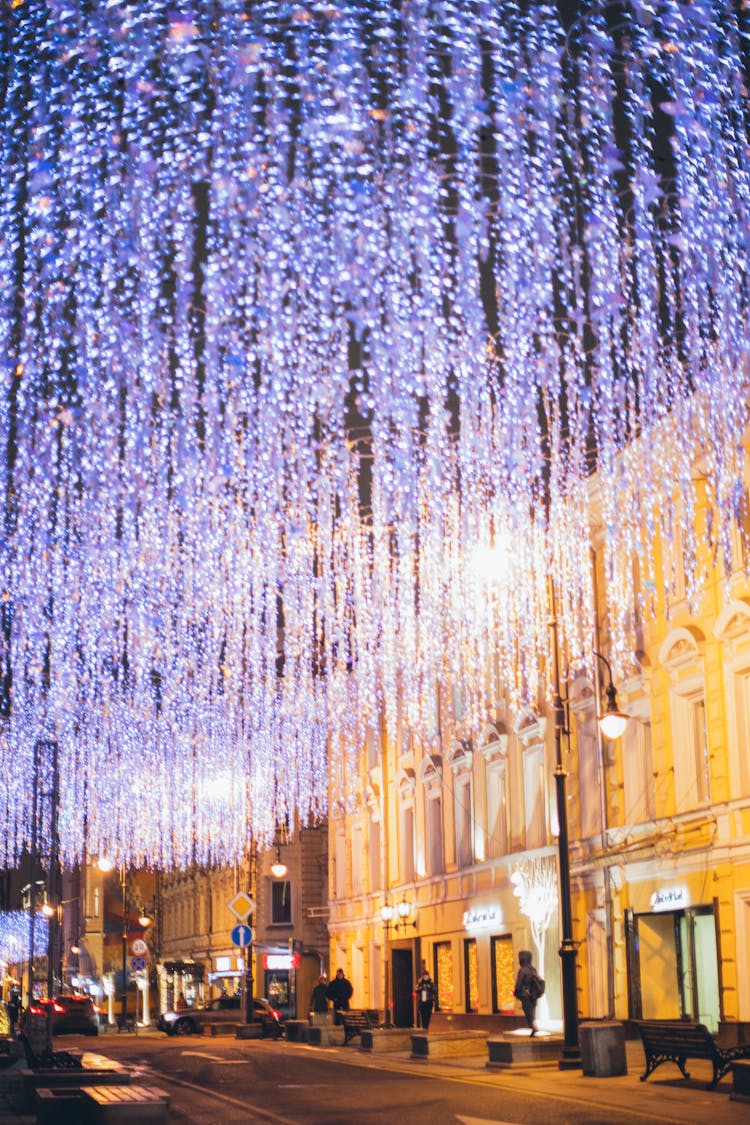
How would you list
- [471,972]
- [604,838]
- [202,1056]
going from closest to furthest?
[604,838], [202,1056], [471,972]

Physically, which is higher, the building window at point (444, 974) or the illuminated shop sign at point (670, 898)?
the illuminated shop sign at point (670, 898)

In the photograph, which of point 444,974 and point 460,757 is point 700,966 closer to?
point 460,757

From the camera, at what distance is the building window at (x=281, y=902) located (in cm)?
6238

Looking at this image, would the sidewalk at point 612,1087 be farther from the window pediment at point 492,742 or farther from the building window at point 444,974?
the building window at point 444,974

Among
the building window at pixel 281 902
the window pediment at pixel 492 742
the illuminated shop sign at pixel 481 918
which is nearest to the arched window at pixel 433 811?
the illuminated shop sign at pixel 481 918

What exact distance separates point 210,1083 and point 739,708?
402 inches

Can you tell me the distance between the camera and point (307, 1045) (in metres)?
35.6

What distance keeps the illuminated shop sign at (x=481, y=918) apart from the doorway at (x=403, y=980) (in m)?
6.47

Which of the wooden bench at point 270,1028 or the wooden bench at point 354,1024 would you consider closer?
→ the wooden bench at point 354,1024

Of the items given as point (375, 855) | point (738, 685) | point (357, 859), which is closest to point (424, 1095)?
point (738, 685)

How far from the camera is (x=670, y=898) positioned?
88.2 feet

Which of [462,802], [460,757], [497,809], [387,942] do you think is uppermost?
[460,757]

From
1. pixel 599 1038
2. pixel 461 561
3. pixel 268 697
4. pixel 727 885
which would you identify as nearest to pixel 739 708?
pixel 727 885

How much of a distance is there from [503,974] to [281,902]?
28.3 m
